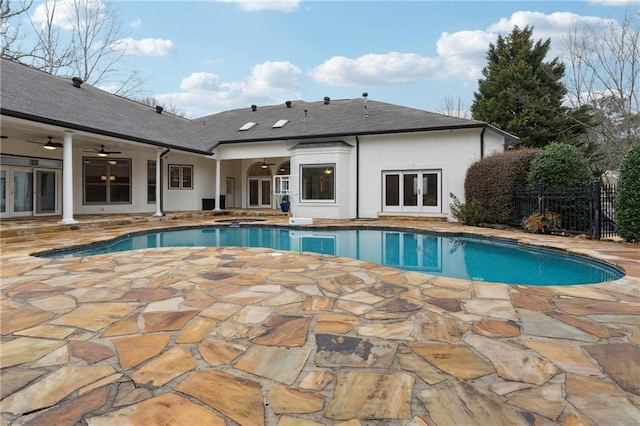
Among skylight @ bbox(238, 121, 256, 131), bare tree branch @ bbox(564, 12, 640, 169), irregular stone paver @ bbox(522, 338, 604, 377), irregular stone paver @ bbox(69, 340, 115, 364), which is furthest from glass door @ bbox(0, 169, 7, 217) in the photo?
bare tree branch @ bbox(564, 12, 640, 169)

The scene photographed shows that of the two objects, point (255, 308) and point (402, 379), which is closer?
point (402, 379)

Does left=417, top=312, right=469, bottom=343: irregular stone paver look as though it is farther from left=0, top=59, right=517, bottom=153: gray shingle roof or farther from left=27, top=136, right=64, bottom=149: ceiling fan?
left=27, top=136, right=64, bottom=149: ceiling fan

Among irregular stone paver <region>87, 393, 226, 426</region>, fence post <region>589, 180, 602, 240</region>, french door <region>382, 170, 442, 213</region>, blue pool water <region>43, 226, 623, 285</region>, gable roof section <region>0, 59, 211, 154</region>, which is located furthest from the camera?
french door <region>382, 170, 442, 213</region>

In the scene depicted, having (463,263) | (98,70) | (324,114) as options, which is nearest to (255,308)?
(463,263)

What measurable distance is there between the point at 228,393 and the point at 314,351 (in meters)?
0.70

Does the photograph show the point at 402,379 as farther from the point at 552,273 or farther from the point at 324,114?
the point at 324,114

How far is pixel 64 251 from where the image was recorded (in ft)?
23.3

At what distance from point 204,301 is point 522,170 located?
32.3 ft

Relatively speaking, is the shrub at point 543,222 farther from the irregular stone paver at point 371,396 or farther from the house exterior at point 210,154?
the irregular stone paver at point 371,396

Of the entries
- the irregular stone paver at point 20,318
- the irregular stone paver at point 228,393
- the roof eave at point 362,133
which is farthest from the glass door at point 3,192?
the irregular stone paver at point 228,393

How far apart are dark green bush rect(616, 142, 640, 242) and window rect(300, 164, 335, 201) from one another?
8724mm

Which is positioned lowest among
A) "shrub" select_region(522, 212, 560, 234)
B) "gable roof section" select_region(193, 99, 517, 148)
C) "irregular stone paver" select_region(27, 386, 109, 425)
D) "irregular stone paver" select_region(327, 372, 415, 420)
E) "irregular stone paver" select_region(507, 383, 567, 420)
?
"irregular stone paver" select_region(27, 386, 109, 425)

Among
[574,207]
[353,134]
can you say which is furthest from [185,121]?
[574,207]

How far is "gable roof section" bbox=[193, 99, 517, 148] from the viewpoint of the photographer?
43.5 feet
